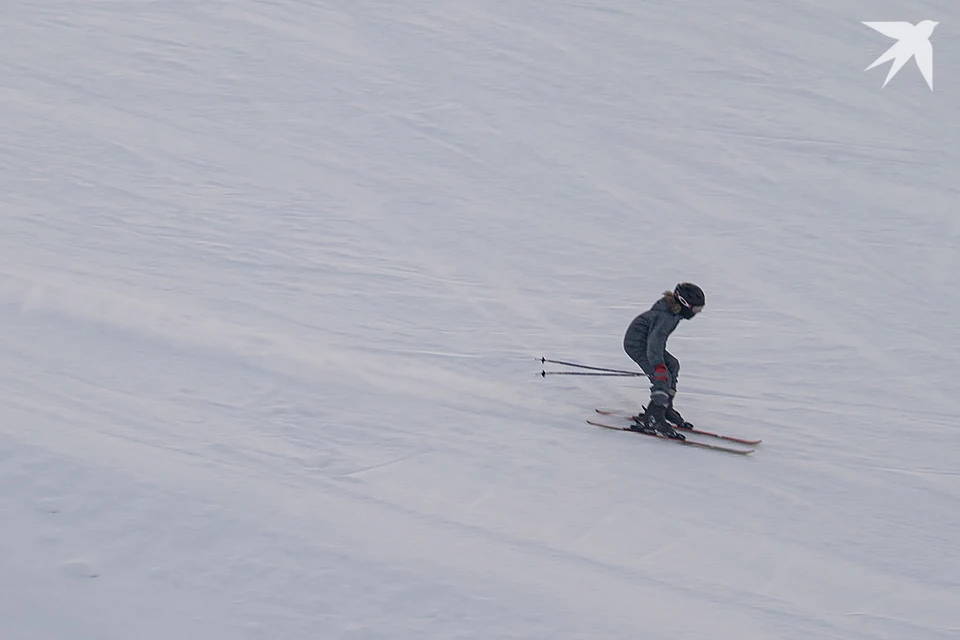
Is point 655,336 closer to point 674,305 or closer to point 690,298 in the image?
point 674,305

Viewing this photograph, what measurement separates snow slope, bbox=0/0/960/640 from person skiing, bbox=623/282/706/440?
0.64 ft

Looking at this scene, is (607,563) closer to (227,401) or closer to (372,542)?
(372,542)

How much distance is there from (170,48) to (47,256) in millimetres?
6082

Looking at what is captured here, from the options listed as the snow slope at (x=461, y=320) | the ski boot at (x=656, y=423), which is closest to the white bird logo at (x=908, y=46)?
the snow slope at (x=461, y=320)

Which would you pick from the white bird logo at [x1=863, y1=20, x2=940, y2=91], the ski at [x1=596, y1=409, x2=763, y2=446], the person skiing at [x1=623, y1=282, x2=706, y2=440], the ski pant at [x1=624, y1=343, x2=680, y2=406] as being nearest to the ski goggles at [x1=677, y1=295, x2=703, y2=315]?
the person skiing at [x1=623, y1=282, x2=706, y2=440]

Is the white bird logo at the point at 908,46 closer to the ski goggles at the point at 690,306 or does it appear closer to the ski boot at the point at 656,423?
the ski goggles at the point at 690,306

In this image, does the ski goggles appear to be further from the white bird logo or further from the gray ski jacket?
the white bird logo

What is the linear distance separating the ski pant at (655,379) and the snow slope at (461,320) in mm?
384

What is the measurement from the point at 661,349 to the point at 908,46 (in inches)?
477

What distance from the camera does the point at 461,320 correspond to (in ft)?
28.2

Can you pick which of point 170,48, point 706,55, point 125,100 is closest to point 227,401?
point 125,100

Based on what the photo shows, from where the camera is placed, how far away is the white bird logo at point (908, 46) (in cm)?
1546

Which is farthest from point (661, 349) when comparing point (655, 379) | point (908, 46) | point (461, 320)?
point (908, 46)

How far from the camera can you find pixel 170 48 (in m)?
13.8
